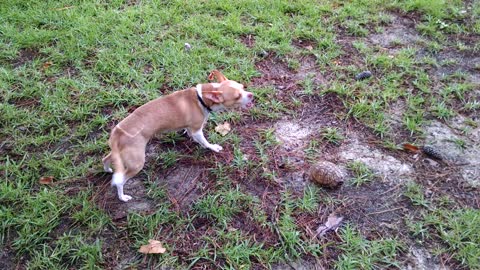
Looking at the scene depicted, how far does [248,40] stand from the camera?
4.35 m

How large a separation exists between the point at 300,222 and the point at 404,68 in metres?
2.14

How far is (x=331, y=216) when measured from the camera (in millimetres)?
2752

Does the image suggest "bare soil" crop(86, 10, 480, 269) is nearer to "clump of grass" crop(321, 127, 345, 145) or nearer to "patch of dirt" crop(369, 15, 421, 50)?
"clump of grass" crop(321, 127, 345, 145)

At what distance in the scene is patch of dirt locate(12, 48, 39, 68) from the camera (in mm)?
3992

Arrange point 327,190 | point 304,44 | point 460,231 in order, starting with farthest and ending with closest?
point 304,44 → point 327,190 → point 460,231

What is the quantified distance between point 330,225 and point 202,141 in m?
1.09

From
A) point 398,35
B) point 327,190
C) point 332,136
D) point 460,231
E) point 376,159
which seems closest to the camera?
point 460,231

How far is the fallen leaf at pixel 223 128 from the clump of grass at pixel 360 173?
981mm

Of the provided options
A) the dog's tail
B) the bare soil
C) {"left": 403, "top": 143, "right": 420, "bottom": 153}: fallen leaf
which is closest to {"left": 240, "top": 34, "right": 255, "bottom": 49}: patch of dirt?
the bare soil

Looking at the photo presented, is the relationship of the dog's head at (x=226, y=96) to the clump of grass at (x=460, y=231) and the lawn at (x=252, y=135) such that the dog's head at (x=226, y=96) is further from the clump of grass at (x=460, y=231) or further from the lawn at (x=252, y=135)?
the clump of grass at (x=460, y=231)

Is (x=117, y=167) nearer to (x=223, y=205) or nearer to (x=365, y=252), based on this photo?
(x=223, y=205)

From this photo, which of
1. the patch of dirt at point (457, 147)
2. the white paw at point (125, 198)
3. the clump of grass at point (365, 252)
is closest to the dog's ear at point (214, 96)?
the white paw at point (125, 198)

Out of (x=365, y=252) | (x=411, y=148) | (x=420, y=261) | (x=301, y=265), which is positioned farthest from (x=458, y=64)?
(x=301, y=265)

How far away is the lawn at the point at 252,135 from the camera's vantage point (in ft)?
8.48
